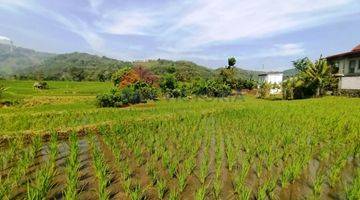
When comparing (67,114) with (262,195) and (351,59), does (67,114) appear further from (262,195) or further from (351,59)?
(351,59)

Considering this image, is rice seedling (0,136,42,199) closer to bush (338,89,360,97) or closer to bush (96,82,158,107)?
bush (96,82,158,107)

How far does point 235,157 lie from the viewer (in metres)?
6.93

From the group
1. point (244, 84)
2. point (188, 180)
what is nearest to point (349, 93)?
point (188, 180)

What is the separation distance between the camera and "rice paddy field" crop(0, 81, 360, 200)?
15.6 feet

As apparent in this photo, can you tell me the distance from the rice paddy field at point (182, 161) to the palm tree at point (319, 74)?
577 inches

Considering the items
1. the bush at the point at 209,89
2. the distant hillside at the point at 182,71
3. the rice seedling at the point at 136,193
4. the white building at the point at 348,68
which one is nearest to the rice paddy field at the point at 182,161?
the rice seedling at the point at 136,193

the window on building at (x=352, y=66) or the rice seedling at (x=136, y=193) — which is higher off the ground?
the window on building at (x=352, y=66)

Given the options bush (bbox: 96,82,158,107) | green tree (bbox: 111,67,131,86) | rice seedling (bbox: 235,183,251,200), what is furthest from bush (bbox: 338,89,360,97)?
rice seedling (bbox: 235,183,251,200)

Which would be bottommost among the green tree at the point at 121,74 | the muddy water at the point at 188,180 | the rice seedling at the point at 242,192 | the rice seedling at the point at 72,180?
the muddy water at the point at 188,180

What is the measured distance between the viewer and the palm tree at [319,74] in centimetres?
2527

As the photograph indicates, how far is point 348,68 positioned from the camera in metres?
28.1

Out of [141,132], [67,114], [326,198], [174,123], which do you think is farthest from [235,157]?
[67,114]

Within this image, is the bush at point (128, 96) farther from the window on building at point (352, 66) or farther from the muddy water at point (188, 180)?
the window on building at point (352, 66)

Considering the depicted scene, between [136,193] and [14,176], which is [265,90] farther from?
[136,193]
